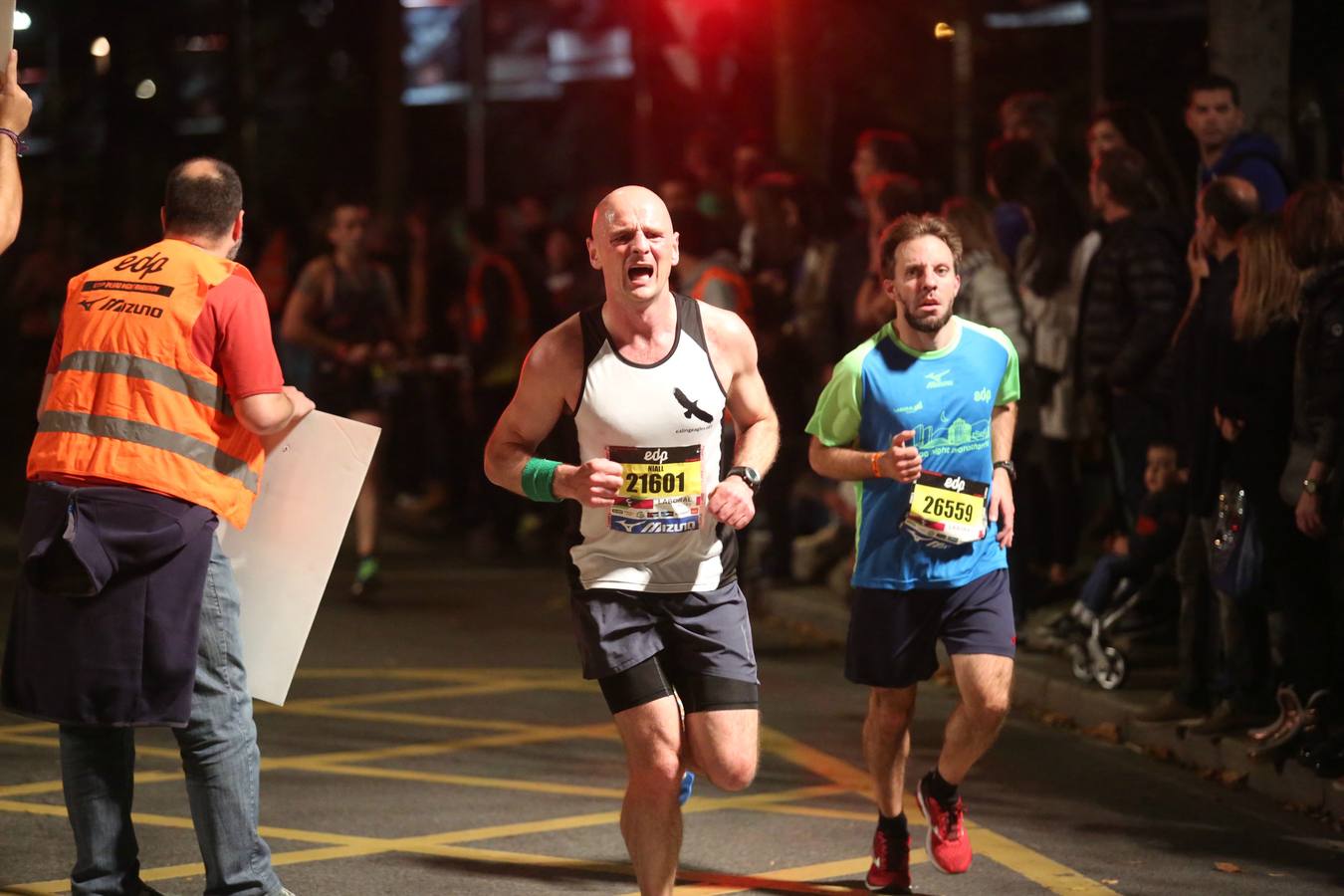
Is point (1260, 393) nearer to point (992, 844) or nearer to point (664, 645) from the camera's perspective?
point (992, 844)

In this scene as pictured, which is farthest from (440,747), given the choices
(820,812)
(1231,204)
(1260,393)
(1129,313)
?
(1231,204)

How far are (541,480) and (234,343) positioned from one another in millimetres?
902

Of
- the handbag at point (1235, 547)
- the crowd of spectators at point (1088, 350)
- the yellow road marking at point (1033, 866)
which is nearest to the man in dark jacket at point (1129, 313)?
the crowd of spectators at point (1088, 350)

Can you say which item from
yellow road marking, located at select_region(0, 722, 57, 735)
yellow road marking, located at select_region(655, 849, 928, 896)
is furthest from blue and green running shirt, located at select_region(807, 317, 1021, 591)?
yellow road marking, located at select_region(0, 722, 57, 735)

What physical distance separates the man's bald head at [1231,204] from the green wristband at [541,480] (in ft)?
11.9

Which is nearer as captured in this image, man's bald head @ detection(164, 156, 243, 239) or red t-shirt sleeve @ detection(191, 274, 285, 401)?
red t-shirt sleeve @ detection(191, 274, 285, 401)

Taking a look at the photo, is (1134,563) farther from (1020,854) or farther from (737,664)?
(737,664)

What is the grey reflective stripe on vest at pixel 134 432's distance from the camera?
18.2ft

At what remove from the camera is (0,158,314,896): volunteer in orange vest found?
216 inches

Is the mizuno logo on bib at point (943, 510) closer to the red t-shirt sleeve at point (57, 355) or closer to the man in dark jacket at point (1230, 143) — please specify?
the red t-shirt sleeve at point (57, 355)

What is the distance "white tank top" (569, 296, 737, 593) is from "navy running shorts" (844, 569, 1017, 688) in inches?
33.7

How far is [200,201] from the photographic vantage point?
5.75 metres

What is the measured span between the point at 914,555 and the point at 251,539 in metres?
1.94

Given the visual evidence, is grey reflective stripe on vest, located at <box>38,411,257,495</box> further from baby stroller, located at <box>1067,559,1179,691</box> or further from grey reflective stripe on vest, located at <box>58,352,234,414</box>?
baby stroller, located at <box>1067,559,1179,691</box>
